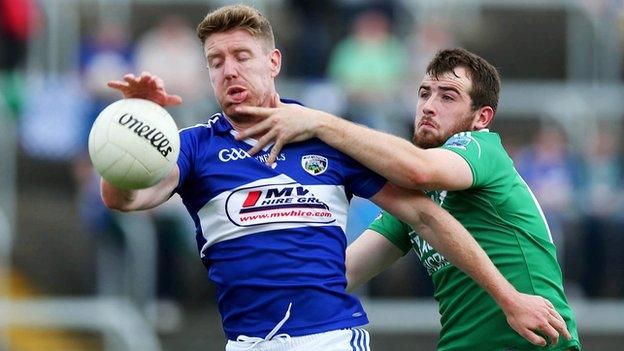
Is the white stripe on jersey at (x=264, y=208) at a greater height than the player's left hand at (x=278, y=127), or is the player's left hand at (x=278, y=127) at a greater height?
the player's left hand at (x=278, y=127)

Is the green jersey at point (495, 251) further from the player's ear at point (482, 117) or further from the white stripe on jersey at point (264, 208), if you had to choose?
the white stripe on jersey at point (264, 208)

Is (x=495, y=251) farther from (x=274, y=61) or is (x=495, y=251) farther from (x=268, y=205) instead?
(x=274, y=61)

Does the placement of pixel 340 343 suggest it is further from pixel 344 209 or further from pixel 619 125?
pixel 619 125

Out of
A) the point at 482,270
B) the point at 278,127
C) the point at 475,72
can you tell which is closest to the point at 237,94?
the point at 278,127

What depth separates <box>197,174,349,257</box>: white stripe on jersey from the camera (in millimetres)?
6090

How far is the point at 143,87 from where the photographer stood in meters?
5.83

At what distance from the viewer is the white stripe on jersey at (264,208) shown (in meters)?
6.09

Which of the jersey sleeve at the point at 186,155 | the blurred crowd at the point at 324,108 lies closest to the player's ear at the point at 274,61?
the jersey sleeve at the point at 186,155

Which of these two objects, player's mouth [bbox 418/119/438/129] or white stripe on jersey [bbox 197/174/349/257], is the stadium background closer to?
player's mouth [bbox 418/119/438/129]

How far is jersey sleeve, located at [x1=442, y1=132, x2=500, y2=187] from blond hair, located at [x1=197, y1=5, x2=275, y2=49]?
3.48ft

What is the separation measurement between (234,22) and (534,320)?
1.99 m

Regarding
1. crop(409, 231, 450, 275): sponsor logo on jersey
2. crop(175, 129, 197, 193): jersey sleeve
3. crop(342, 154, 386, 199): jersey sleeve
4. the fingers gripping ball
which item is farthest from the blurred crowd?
the fingers gripping ball

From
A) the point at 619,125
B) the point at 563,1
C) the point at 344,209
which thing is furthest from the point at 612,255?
the point at 344,209

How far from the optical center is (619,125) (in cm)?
1541
